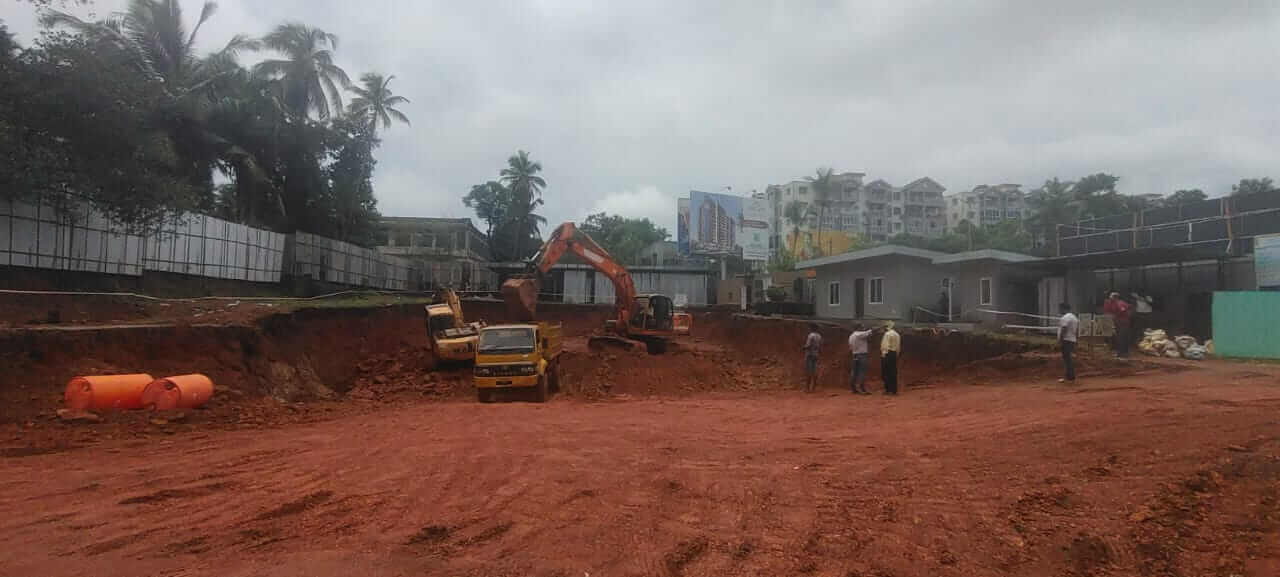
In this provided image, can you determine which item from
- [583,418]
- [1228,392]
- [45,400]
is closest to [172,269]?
[45,400]

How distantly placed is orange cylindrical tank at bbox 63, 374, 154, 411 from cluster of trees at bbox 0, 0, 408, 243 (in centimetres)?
613

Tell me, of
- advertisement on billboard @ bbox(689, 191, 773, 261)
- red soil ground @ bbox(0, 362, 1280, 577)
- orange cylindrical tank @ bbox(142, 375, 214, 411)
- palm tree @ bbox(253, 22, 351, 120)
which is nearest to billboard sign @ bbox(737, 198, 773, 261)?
advertisement on billboard @ bbox(689, 191, 773, 261)

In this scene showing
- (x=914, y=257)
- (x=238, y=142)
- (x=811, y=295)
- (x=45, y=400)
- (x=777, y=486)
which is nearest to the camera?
(x=777, y=486)

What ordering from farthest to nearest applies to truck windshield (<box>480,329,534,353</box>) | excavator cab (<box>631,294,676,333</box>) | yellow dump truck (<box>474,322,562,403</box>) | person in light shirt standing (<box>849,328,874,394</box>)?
1. excavator cab (<box>631,294,676,333</box>)
2. person in light shirt standing (<box>849,328,874,394</box>)
3. truck windshield (<box>480,329,534,353</box>)
4. yellow dump truck (<box>474,322,562,403</box>)

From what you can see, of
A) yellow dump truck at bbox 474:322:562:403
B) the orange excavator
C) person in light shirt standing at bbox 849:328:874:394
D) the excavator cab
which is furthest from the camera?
the excavator cab

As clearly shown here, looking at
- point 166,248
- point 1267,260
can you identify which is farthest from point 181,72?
point 1267,260

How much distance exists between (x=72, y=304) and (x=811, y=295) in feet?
98.2

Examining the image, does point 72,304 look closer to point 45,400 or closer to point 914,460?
point 45,400

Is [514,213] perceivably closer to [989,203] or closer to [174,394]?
[174,394]

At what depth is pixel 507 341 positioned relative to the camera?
55.2 ft

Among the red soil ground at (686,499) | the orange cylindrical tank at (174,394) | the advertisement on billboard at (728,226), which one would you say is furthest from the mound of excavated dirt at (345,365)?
the advertisement on billboard at (728,226)

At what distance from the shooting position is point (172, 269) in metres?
21.7

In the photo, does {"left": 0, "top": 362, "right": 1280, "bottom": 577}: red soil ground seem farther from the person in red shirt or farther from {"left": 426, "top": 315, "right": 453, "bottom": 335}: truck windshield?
{"left": 426, "top": 315, "right": 453, "bottom": 335}: truck windshield

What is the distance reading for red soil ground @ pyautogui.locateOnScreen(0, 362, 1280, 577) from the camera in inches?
207
